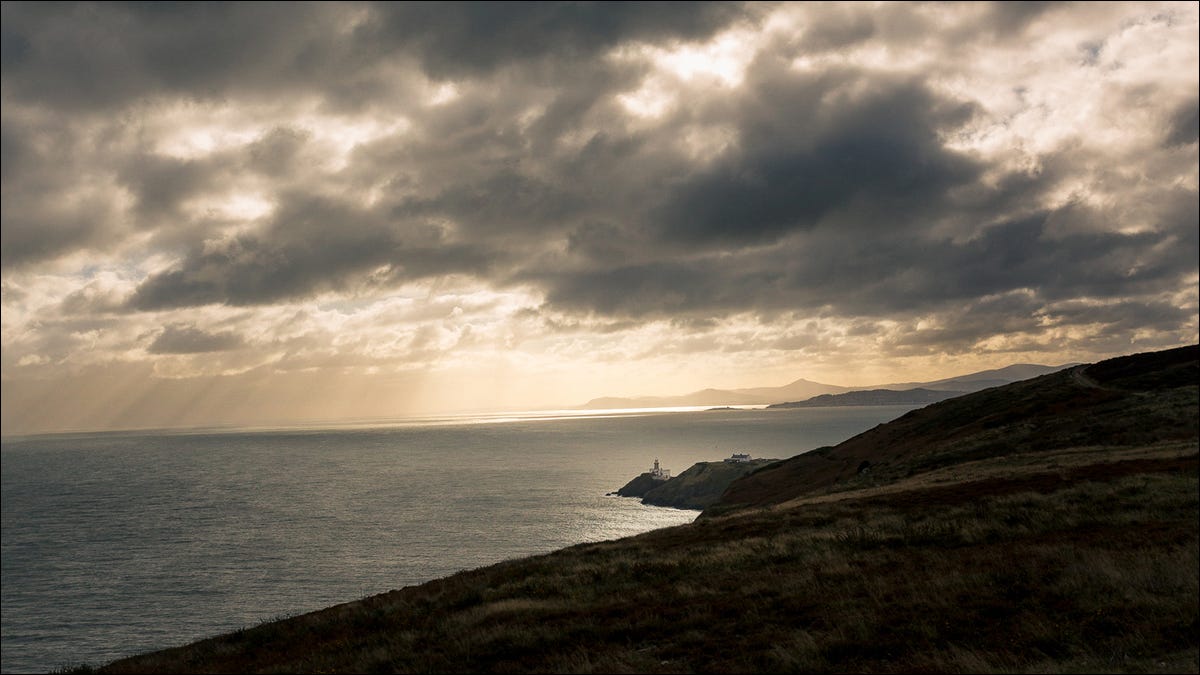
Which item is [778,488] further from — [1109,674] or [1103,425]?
[1109,674]

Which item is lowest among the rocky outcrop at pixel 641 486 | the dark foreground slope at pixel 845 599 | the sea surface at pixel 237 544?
the rocky outcrop at pixel 641 486

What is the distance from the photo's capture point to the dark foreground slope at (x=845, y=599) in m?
11.1

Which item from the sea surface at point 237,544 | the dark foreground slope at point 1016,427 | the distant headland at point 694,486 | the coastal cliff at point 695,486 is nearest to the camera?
the dark foreground slope at point 1016,427

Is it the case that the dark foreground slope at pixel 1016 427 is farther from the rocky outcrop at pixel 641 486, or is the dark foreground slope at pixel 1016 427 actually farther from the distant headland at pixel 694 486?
the rocky outcrop at pixel 641 486

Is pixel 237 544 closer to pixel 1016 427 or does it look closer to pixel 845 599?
pixel 1016 427

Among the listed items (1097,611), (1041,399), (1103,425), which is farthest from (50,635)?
(1041,399)

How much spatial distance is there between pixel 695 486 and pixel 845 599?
12994cm

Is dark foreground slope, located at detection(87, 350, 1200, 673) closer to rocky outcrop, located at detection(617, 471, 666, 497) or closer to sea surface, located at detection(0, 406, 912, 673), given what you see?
sea surface, located at detection(0, 406, 912, 673)

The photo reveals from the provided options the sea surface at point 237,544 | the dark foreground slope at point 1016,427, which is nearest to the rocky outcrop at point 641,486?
the sea surface at point 237,544

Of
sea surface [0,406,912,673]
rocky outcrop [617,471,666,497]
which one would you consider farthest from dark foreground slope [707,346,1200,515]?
rocky outcrop [617,471,666,497]

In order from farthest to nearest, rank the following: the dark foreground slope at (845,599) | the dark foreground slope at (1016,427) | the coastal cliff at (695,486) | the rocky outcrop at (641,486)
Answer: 1. the rocky outcrop at (641,486)
2. the coastal cliff at (695,486)
3. the dark foreground slope at (1016,427)
4. the dark foreground slope at (845,599)

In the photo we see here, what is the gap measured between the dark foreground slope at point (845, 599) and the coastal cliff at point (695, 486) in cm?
10381

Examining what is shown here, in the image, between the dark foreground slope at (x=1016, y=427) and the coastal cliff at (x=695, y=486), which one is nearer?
the dark foreground slope at (x=1016, y=427)

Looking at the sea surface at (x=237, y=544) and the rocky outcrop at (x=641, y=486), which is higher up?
the sea surface at (x=237, y=544)
